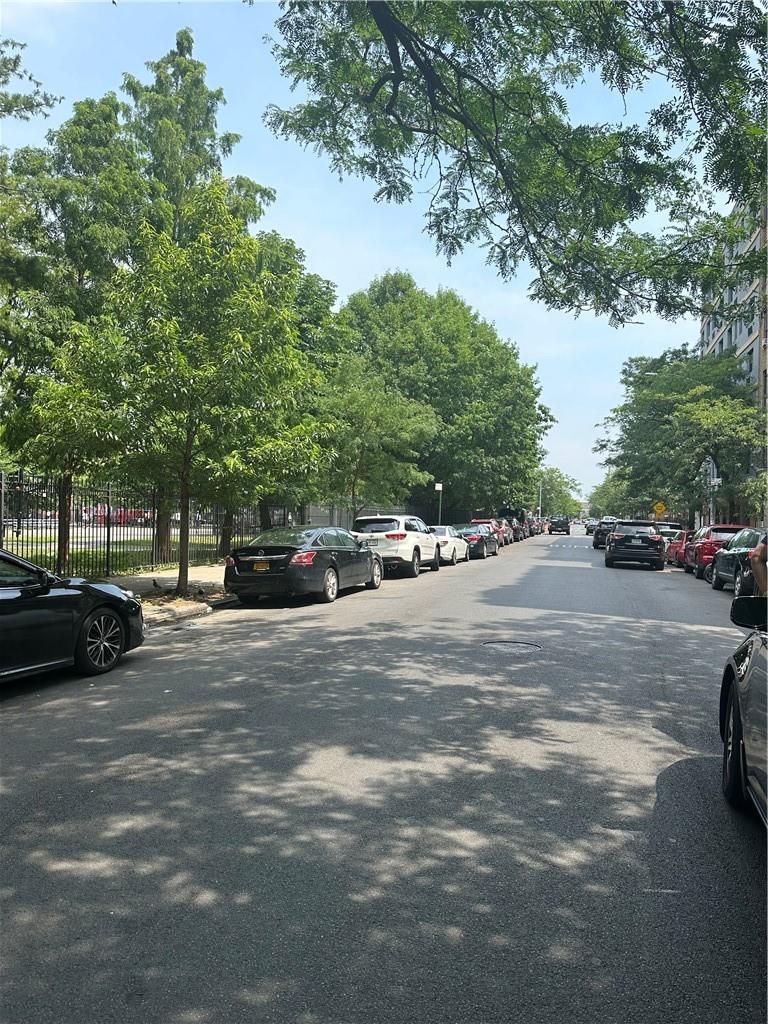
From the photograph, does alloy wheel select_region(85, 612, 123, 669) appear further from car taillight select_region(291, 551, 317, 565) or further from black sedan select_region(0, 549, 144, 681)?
car taillight select_region(291, 551, 317, 565)

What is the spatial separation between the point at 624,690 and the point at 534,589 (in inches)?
398

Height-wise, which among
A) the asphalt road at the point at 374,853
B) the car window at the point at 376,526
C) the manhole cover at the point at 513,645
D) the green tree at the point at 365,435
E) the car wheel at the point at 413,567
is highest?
the green tree at the point at 365,435

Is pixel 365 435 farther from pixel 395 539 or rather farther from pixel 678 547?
pixel 678 547

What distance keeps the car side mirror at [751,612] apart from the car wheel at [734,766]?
58 cm

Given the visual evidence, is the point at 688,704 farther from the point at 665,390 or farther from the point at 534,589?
the point at 665,390

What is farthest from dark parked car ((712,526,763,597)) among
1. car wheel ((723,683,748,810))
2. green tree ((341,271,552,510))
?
green tree ((341,271,552,510))

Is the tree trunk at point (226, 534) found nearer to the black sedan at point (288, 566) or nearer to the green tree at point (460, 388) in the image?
the black sedan at point (288, 566)

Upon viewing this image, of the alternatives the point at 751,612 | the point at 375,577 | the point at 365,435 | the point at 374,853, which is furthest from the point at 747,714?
the point at 365,435

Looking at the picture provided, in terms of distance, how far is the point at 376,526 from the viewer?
21891 mm

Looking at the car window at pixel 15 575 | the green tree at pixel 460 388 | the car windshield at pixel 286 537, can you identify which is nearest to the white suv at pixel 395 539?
the car windshield at pixel 286 537

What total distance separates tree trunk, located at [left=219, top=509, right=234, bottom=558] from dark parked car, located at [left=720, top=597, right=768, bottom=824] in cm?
2043

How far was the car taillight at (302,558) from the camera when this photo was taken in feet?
46.4

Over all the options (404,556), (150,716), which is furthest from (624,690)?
(404,556)

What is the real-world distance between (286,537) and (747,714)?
11.4 meters
